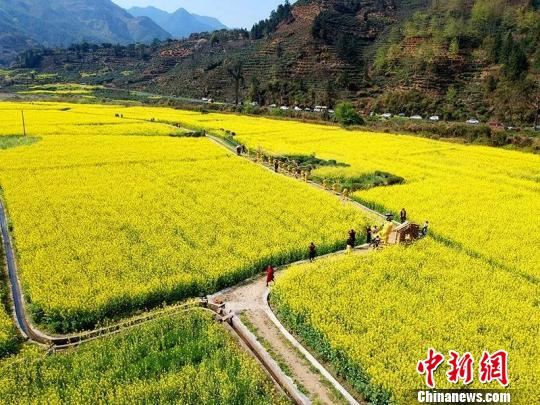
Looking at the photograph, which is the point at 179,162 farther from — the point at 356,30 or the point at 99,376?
the point at 356,30

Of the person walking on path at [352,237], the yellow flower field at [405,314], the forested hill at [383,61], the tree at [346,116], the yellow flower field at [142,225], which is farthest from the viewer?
the forested hill at [383,61]

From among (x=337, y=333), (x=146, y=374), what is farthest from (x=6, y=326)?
(x=337, y=333)

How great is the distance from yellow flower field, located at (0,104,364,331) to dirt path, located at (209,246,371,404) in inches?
28.5

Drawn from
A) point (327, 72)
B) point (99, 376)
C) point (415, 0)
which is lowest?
point (99, 376)

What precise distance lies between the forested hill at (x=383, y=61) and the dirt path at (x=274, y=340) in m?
55.9

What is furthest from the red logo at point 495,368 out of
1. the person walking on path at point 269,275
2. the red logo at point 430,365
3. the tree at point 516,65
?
the tree at point 516,65

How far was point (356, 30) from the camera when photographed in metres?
110

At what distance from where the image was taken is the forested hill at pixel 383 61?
68.8 m

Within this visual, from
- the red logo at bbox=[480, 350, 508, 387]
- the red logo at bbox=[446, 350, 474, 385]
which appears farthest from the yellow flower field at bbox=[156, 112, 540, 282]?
the red logo at bbox=[446, 350, 474, 385]

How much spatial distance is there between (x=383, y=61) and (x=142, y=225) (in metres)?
78.9

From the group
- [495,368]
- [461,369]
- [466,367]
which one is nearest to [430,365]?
[461,369]

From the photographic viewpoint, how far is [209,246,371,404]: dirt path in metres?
10.3

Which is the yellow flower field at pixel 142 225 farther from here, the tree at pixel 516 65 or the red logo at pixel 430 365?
the tree at pixel 516 65

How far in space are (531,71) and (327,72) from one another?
36839 millimetres
